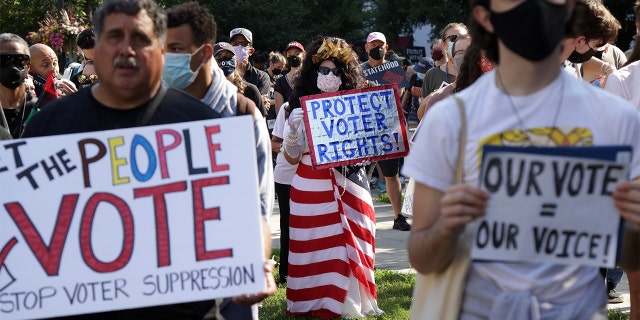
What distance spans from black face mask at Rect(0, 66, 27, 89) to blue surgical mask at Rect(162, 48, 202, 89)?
271 centimetres

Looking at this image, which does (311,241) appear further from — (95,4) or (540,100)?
(95,4)

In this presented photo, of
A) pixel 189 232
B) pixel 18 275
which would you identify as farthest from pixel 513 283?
pixel 18 275

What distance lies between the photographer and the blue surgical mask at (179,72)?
501cm

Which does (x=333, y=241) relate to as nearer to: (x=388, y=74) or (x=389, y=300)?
(x=389, y=300)

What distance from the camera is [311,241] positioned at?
7961 millimetres

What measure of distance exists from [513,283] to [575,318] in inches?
8.5

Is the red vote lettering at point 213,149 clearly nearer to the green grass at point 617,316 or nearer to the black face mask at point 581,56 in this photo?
the black face mask at point 581,56

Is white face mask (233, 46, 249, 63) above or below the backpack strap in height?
above

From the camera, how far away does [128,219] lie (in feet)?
11.6

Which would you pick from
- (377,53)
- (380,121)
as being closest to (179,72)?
(380,121)

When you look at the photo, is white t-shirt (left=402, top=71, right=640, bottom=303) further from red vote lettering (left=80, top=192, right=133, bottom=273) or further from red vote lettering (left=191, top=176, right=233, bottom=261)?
red vote lettering (left=80, top=192, right=133, bottom=273)

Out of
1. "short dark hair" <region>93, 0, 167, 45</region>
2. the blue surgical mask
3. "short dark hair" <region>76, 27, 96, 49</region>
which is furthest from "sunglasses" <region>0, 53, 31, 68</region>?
"short dark hair" <region>93, 0, 167, 45</region>

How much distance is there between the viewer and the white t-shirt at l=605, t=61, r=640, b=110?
19.9 feet

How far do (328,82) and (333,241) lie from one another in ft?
3.98
